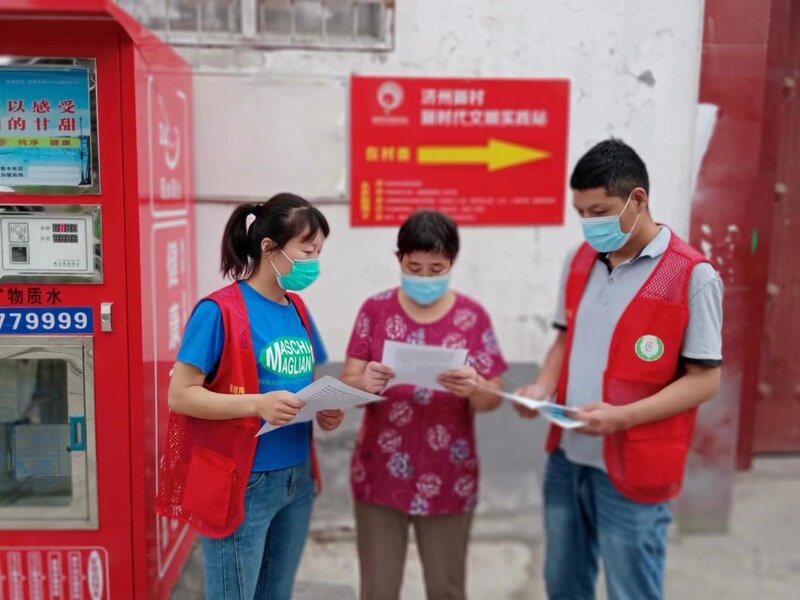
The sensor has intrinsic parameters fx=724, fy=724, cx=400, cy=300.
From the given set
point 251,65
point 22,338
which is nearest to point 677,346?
point 22,338

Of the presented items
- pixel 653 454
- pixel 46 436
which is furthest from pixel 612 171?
pixel 46 436

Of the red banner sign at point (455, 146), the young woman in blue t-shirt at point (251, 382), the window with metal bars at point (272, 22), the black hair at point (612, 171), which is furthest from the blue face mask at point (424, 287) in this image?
the window with metal bars at point (272, 22)

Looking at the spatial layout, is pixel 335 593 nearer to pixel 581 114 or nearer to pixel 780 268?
pixel 581 114

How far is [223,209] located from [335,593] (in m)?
1.73

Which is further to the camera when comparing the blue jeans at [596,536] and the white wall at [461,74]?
the white wall at [461,74]

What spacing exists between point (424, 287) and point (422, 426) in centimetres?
45

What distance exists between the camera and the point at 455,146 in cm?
330

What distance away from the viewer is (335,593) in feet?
9.91

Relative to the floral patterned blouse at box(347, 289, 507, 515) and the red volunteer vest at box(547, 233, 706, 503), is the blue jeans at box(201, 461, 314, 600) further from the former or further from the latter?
the red volunteer vest at box(547, 233, 706, 503)

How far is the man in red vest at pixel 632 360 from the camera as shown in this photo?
6.79 ft

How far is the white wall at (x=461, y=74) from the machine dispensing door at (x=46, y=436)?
3.15 ft

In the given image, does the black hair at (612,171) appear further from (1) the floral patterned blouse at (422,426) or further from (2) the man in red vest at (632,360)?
(1) the floral patterned blouse at (422,426)

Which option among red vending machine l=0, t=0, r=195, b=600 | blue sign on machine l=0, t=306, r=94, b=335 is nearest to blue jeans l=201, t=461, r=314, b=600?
red vending machine l=0, t=0, r=195, b=600

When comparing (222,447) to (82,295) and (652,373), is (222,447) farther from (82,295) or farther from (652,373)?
(652,373)
